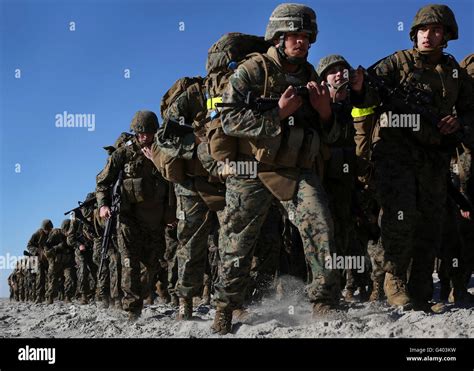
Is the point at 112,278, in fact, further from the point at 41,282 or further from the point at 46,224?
the point at 41,282

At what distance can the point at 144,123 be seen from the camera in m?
8.79

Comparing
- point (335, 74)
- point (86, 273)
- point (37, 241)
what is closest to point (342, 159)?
point (335, 74)

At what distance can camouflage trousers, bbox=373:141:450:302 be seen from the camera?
6258 mm

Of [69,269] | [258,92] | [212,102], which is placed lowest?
[69,269]

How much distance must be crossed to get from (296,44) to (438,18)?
1.68 m

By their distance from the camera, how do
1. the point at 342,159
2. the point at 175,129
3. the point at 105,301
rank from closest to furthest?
the point at 175,129 → the point at 342,159 → the point at 105,301

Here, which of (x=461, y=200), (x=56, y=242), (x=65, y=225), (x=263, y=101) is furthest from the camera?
(x=56, y=242)

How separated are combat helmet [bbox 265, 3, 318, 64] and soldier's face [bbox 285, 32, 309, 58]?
0.04 meters

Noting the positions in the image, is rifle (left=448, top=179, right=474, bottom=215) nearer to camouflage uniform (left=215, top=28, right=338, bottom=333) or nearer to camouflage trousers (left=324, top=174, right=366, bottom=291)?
camouflage trousers (left=324, top=174, right=366, bottom=291)

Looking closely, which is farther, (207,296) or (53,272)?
(53,272)
